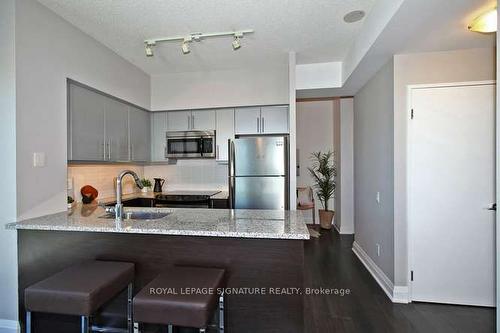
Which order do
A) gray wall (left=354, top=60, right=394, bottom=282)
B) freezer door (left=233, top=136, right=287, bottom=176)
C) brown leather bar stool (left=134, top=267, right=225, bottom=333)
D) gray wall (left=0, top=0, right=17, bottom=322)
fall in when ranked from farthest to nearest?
freezer door (left=233, top=136, right=287, bottom=176)
gray wall (left=354, top=60, right=394, bottom=282)
gray wall (left=0, top=0, right=17, bottom=322)
brown leather bar stool (left=134, top=267, right=225, bottom=333)

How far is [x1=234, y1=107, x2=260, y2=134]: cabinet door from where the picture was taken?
3541mm

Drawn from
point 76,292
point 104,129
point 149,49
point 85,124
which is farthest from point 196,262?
point 149,49

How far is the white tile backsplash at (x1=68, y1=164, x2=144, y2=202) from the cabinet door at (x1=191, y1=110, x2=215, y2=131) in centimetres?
116

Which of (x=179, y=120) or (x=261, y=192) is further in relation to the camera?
(x=179, y=120)

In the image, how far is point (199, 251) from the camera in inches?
64.9

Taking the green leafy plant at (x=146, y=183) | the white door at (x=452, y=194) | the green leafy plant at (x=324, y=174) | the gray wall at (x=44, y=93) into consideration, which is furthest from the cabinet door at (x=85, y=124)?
the green leafy plant at (x=324, y=174)

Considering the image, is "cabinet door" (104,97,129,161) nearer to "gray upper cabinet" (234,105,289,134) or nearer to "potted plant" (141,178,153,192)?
"potted plant" (141,178,153,192)

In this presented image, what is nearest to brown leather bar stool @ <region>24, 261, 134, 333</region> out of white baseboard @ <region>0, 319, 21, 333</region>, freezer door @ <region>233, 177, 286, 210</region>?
white baseboard @ <region>0, 319, 21, 333</region>

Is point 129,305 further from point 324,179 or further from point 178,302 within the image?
point 324,179

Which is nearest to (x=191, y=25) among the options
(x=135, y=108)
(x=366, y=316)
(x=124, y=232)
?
(x=135, y=108)

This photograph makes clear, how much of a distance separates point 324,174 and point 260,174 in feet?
7.64

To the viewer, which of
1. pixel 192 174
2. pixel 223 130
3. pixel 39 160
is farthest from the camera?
pixel 192 174

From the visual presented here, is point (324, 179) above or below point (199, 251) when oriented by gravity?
above

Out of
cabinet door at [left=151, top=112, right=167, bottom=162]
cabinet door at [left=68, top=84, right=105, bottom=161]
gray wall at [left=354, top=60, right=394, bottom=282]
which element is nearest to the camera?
cabinet door at [left=68, top=84, right=105, bottom=161]
